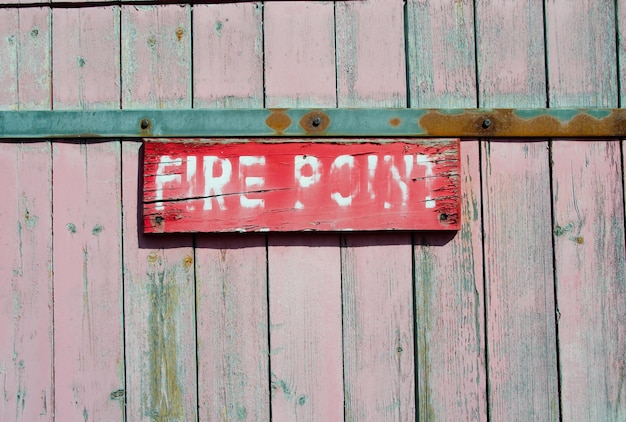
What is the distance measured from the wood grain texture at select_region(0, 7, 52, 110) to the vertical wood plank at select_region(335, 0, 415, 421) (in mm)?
547

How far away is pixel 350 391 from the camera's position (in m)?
1.09

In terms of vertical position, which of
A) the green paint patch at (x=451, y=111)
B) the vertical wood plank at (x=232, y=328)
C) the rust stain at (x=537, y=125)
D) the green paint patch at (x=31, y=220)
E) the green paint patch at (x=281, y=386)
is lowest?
the green paint patch at (x=281, y=386)

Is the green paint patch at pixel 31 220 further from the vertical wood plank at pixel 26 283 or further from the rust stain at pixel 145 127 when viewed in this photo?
the rust stain at pixel 145 127

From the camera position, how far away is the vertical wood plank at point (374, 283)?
109 cm

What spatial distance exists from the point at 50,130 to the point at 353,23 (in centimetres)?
59

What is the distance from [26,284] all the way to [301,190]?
0.53m

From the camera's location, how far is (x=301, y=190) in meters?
1.06

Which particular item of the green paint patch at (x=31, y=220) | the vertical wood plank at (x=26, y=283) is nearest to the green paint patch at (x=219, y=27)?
the vertical wood plank at (x=26, y=283)

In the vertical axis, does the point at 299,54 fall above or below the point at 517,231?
above

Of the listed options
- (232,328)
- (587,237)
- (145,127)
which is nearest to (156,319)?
(232,328)

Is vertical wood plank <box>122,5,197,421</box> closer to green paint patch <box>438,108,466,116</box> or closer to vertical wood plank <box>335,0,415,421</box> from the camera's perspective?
vertical wood plank <box>335,0,415,421</box>

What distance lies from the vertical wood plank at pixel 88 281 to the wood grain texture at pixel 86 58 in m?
0.04

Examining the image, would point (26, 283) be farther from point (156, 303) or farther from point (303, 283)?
point (303, 283)

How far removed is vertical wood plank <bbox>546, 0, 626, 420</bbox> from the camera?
1.10m
